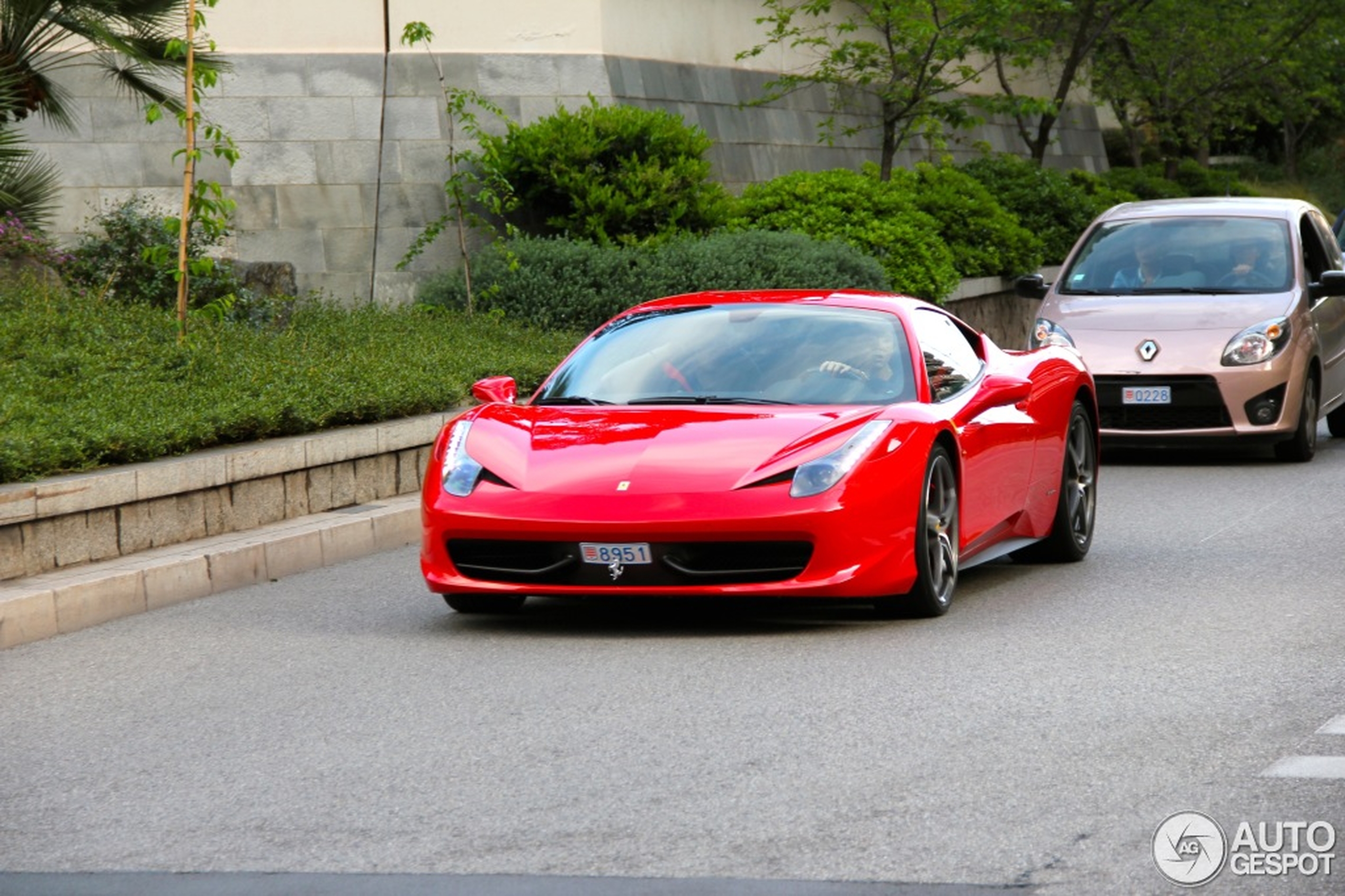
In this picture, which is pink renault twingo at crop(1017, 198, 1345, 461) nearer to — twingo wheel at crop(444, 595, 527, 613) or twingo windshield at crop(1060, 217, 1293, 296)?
twingo windshield at crop(1060, 217, 1293, 296)

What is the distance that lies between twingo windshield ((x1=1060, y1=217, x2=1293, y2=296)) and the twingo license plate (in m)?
1.11

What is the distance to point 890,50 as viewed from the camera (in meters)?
25.8

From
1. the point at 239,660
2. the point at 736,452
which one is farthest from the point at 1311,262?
the point at 239,660

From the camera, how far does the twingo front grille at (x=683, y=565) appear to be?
26.7 feet

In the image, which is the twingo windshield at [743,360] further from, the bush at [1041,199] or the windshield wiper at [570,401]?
the bush at [1041,199]

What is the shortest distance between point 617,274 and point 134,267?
13.6 feet

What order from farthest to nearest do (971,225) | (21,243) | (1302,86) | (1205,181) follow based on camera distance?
1. (1302,86)
2. (1205,181)
3. (971,225)
4. (21,243)

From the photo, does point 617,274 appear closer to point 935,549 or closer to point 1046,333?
point 1046,333

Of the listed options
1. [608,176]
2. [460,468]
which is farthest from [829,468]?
[608,176]

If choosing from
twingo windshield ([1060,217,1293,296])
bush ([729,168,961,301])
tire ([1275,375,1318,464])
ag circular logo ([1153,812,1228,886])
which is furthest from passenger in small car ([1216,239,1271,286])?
ag circular logo ([1153,812,1228,886])

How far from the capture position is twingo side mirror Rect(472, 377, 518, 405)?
366 inches

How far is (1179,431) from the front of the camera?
14.9 metres

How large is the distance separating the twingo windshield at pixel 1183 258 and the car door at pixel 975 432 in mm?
6109

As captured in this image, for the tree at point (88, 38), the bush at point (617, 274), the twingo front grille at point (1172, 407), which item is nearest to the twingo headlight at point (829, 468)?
the twingo front grille at point (1172, 407)
